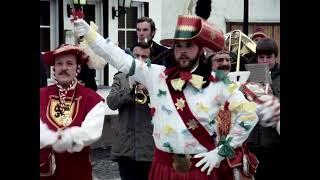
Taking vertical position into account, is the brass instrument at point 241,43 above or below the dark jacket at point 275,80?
above

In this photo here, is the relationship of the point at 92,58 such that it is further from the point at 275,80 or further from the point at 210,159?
the point at 275,80

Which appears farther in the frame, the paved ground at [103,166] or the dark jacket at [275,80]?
the paved ground at [103,166]

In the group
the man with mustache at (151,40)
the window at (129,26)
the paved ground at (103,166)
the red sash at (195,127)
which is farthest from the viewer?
the window at (129,26)

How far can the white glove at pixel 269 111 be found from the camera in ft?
14.2

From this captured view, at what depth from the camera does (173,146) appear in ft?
14.3

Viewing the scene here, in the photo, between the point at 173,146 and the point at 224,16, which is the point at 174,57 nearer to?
the point at 173,146

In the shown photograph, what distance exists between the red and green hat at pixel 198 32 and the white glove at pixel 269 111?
0.50 m

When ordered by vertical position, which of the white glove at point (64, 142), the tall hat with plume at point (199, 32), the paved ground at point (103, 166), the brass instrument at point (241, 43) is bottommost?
the paved ground at point (103, 166)

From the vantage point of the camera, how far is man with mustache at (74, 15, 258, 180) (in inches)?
172

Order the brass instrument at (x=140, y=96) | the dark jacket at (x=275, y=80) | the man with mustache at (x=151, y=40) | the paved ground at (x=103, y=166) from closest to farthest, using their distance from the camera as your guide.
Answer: the dark jacket at (x=275, y=80) < the brass instrument at (x=140, y=96) < the man with mustache at (x=151, y=40) < the paved ground at (x=103, y=166)

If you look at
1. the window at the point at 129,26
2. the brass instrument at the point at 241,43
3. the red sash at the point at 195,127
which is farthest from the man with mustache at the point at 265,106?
the window at the point at 129,26

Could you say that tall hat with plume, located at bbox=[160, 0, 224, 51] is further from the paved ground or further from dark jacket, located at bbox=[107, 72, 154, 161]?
the paved ground

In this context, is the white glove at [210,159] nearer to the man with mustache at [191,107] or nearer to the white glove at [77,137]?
the man with mustache at [191,107]

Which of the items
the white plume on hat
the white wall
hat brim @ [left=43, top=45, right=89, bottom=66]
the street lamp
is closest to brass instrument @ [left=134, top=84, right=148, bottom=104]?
the white plume on hat
